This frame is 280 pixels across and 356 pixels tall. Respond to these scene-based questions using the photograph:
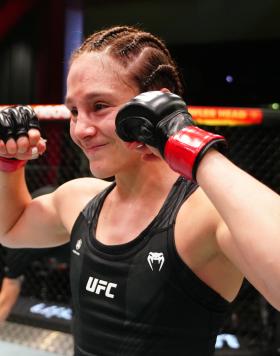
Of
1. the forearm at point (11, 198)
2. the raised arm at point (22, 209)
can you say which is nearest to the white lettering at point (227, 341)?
the raised arm at point (22, 209)

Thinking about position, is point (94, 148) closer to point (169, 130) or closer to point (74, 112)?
point (74, 112)

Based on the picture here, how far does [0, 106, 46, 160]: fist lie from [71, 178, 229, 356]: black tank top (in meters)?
0.27

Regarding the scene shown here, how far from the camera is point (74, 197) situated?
1.12m

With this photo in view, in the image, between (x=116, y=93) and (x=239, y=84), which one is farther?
(x=239, y=84)

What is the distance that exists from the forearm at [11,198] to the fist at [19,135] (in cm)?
12

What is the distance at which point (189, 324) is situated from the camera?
808mm

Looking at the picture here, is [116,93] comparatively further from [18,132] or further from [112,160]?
[18,132]

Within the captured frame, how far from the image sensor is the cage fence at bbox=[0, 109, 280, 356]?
71.9 inches

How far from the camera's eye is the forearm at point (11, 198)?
1152 millimetres

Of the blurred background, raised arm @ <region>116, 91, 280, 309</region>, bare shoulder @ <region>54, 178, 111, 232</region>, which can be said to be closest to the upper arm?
bare shoulder @ <region>54, 178, 111, 232</region>

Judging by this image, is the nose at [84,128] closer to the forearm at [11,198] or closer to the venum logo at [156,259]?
the venum logo at [156,259]

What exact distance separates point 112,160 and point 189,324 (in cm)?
32

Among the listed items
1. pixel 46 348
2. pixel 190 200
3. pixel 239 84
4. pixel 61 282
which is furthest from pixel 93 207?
pixel 239 84

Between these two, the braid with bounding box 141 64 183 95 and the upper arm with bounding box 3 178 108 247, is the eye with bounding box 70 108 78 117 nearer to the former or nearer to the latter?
the braid with bounding box 141 64 183 95
